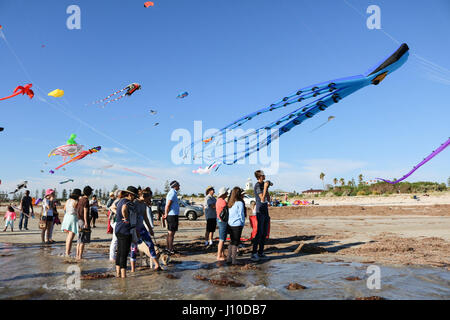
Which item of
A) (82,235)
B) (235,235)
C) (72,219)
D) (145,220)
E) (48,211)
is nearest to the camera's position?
(145,220)

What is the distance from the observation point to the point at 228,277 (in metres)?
5.69

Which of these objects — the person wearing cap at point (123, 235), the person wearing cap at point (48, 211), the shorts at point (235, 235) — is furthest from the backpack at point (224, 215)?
the person wearing cap at point (48, 211)

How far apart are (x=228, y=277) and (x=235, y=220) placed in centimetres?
162

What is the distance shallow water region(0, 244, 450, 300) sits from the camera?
4.59 m

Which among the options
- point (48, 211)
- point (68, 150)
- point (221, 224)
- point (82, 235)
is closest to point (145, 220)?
point (221, 224)

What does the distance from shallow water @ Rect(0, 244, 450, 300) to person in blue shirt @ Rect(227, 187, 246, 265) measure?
0.49 meters

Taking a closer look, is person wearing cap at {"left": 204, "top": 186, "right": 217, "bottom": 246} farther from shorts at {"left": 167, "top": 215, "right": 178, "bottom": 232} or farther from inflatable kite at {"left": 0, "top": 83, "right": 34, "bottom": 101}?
inflatable kite at {"left": 0, "top": 83, "right": 34, "bottom": 101}

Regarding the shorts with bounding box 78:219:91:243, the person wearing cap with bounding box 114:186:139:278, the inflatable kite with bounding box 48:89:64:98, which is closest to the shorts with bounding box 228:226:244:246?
the person wearing cap with bounding box 114:186:139:278

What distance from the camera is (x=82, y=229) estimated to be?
757cm

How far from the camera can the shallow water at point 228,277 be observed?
181 inches

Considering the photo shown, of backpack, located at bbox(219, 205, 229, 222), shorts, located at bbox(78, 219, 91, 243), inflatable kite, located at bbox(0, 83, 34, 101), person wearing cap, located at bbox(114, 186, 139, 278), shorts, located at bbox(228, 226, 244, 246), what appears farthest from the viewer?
inflatable kite, located at bbox(0, 83, 34, 101)

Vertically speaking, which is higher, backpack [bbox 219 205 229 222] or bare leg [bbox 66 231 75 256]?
backpack [bbox 219 205 229 222]

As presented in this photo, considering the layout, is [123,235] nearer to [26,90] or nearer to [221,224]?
[221,224]
